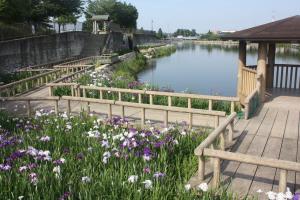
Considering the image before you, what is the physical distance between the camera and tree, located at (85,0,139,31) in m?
78.2

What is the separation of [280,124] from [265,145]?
67.8 inches

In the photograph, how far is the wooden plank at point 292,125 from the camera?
24.5ft

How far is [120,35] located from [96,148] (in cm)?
→ 4618

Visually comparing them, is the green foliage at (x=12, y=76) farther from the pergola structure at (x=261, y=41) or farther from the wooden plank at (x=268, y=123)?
the wooden plank at (x=268, y=123)

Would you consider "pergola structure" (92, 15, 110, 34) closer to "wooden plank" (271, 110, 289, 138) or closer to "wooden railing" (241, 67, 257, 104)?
"wooden railing" (241, 67, 257, 104)

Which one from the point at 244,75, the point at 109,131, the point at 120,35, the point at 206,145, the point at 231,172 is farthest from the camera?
the point at 120,35

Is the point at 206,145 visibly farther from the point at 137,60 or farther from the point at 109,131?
the point at 137,60

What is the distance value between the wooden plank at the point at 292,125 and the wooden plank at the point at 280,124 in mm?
100

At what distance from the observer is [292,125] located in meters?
8.22

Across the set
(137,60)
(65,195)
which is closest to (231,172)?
(65,195)

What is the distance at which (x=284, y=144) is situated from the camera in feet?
22.7

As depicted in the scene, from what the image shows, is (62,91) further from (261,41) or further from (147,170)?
(147,170)

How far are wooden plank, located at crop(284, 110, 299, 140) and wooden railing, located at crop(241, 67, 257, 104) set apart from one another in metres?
1.67

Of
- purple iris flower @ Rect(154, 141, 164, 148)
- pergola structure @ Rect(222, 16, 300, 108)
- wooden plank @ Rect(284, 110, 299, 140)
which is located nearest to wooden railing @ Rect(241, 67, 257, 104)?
pergola structure @ Rect(222, 16, 300, 108)
